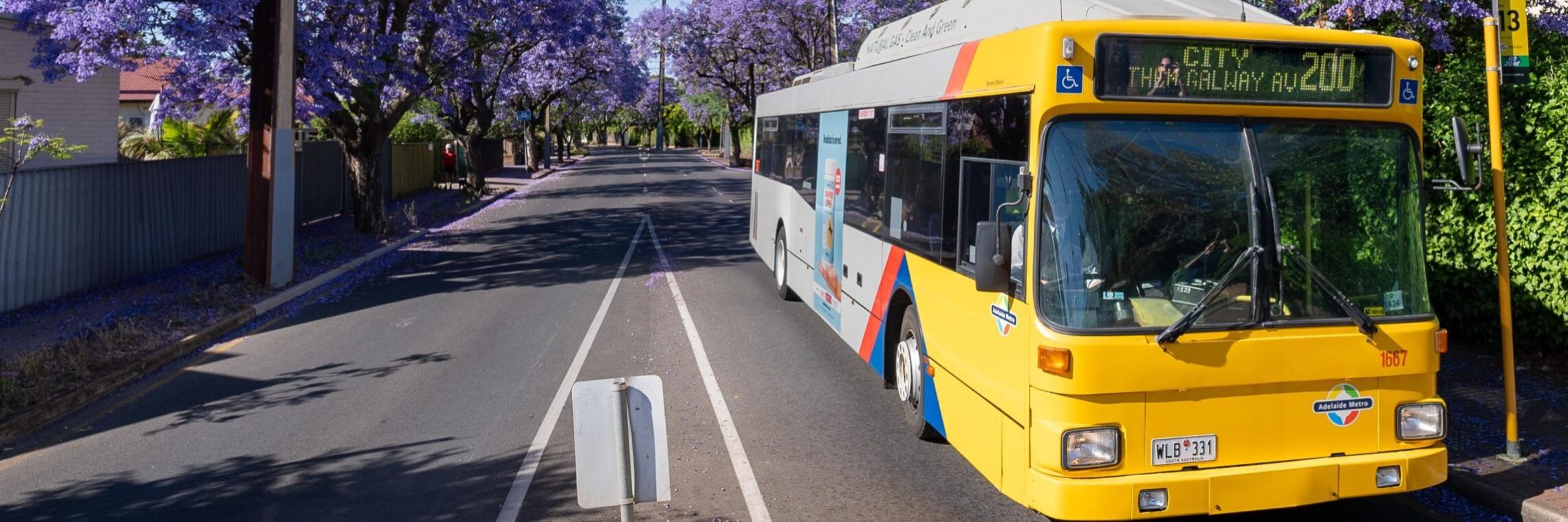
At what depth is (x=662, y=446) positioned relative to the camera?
16.2 feet

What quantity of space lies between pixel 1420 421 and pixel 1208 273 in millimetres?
1310

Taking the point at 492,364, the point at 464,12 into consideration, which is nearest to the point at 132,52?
the point at 464,12

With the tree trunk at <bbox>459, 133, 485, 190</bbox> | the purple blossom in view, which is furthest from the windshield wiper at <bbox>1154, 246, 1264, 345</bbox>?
the tree trunk at <bbox>459, 133, 485, 190</bbox>

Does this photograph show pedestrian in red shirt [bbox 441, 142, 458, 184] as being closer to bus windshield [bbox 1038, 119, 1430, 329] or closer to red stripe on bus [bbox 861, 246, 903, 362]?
red stripe on bus [bbox 861, 246, 903, 362]

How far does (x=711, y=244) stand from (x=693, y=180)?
25.9 m

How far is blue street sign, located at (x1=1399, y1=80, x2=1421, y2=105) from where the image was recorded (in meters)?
5.80

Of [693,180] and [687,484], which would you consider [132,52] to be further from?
[693,180]

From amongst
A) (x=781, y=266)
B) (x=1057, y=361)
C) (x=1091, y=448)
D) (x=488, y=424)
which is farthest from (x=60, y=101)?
(x=1091, y=448)

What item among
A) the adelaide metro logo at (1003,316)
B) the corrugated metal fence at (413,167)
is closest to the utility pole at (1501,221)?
the adelaide metro logo at (1003,316)

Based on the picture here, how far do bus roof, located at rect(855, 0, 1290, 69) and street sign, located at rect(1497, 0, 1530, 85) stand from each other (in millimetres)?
1660

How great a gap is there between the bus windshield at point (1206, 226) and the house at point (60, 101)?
17.8 meters

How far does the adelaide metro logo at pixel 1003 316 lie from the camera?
5.83 metres

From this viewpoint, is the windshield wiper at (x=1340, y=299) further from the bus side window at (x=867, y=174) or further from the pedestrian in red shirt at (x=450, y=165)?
the pedestrian in red shirt at (x=450, y=165)

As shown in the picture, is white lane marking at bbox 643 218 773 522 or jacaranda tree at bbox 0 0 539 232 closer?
white lane marking at bbox 643 218 773 522
